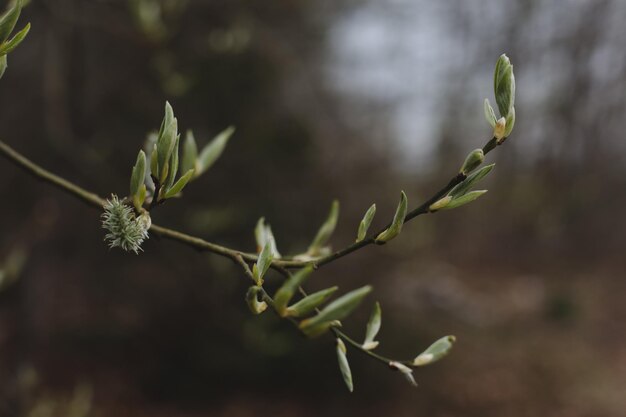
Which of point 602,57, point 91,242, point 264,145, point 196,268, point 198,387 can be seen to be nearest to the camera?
point 196,268

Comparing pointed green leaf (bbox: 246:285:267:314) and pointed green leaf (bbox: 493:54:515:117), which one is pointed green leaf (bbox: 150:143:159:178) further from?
pointed green leaf (bbox: 493:54:515:117)

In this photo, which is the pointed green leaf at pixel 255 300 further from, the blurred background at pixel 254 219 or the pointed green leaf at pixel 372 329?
the blurred background at pixel 254 219

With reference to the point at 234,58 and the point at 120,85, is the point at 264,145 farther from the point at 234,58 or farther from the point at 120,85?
the point at 120,85

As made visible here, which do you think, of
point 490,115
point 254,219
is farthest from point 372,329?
point 254,219

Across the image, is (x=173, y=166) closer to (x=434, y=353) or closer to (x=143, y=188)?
(x=143, y=188)

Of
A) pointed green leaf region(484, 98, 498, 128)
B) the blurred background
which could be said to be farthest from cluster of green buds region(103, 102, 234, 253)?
the blurred background

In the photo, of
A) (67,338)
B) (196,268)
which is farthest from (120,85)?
(67,338)

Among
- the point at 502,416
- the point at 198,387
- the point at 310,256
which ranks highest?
the point at 198,387
